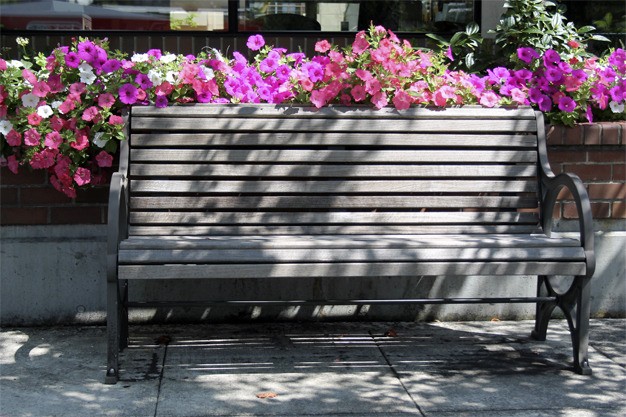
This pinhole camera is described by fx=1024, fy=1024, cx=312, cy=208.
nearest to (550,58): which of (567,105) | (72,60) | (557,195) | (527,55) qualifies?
(527,55)

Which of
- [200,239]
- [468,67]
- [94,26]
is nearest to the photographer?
[200,239]

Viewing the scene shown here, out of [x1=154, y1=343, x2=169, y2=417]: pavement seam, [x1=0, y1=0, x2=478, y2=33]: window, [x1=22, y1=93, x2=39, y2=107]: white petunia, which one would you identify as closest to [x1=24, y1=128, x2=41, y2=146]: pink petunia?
[x1=22, y1=93, x2=39, y2=107]: white petunia

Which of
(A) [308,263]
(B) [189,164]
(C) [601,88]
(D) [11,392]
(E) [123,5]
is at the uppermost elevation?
(E) [123,5]

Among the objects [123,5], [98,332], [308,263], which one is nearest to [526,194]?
[308,263]

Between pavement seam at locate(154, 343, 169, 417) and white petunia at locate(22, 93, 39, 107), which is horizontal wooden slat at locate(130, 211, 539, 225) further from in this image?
white petunia at locate(22, 93, 39, 107)

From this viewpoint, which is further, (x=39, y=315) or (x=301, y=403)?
(x=39, y=315)

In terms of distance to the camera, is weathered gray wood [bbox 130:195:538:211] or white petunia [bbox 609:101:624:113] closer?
weathered gray wood [bbox 130:195:538:211]

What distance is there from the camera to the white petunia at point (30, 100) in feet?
15.9

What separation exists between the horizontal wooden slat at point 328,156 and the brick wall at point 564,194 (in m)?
0.42

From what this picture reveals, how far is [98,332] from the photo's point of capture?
5098 mm

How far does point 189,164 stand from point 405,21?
308 centimetres

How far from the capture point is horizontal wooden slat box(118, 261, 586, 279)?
4266mm

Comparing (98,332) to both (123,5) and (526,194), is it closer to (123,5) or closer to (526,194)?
(526,194)

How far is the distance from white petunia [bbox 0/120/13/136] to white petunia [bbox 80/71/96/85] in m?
0.40
